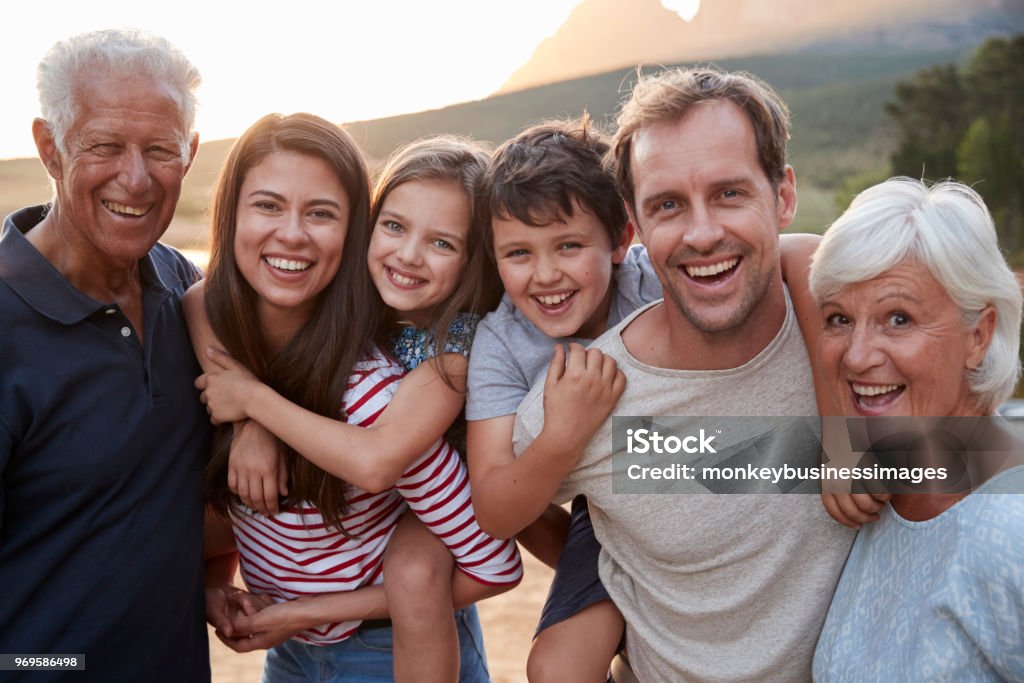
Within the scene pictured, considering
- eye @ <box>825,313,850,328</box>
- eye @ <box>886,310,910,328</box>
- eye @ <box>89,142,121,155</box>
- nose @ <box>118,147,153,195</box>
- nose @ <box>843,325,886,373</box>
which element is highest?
eye @ <box>89,142,121,155</box>

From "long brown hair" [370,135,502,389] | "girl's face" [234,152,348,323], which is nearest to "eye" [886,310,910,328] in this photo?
"long brown hair" [370,135,502,389]

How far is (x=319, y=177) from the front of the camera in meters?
2.66

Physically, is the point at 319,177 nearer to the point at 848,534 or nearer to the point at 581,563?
the point at 581,563

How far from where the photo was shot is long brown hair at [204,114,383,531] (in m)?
2.63

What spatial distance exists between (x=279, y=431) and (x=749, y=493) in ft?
4.18

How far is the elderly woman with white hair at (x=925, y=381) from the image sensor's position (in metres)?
1.83

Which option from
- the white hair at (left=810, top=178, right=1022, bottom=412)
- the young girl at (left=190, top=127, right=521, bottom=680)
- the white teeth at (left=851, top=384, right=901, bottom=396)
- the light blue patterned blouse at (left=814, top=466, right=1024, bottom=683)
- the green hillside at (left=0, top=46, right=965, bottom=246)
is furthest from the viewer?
the green hillside at (left=0, top=46, right=965, bottom=246)

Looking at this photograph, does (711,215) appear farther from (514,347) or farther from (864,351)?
(514,347)

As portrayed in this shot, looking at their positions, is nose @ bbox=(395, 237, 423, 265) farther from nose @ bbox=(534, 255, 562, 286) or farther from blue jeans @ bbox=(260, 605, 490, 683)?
blue jeans @ bbox=(260, 605, 490, 683)

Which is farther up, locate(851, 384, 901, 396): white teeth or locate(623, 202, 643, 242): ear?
locate(623, 202, 643, 242): ear

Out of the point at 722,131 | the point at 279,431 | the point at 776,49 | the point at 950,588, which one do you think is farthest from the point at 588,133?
the point at 776,49

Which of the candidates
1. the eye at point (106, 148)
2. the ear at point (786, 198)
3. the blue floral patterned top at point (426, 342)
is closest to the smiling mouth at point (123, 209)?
the eye at point (106, 148)

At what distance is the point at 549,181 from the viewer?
2.64 metres

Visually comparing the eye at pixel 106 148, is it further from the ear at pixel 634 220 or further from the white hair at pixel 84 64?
the ear at pixel 634 220
